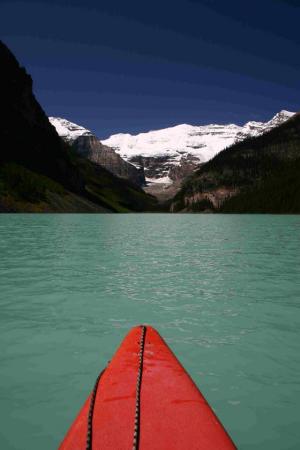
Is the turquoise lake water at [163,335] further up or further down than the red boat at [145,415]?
further down

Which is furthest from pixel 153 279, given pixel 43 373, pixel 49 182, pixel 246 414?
pixel 49 182

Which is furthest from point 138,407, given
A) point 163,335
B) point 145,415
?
point 163,335

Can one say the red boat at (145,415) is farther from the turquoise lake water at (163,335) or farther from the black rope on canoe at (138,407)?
the turquoise lake water at (163,335)

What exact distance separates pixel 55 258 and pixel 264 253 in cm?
1724

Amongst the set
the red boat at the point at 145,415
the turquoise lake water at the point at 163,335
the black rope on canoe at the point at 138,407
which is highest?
the black rope on canoe at the point at 138,407

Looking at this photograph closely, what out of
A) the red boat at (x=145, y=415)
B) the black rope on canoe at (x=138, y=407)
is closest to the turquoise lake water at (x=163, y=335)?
the red boat at (x=145, y=415)

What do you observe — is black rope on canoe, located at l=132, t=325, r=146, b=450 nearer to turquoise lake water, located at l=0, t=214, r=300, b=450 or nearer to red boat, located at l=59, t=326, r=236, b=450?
red boat, located at l=59, t=326, r=236, b=450

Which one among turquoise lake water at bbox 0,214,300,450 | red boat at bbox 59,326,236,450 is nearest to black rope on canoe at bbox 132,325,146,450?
red boat at bbox 59,326,236,450

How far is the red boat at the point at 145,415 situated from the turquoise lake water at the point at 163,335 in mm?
1340

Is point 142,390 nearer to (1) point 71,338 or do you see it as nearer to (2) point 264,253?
(1) point 71,338

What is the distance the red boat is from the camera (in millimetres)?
4555

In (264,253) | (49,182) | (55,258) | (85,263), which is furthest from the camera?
(49,182)

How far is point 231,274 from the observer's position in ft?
71.6

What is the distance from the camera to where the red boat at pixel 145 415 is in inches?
179
